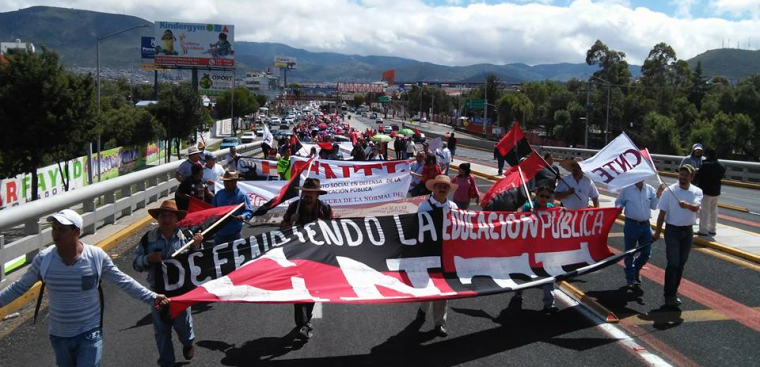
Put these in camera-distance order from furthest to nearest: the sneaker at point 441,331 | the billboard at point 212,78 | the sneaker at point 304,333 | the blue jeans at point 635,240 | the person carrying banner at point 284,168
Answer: the billboard at point 212,78
the person carrying banner at point 284,168
the blue jeans at point 635,240
the sneaker at point 441,331
the sneaker at point 304,333

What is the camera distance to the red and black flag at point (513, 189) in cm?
994

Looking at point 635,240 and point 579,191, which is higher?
point 579,191

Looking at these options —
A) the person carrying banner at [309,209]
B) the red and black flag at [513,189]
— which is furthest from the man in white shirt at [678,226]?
the person carrying banner at [309,209]

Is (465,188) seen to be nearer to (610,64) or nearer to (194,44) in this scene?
(194,44)

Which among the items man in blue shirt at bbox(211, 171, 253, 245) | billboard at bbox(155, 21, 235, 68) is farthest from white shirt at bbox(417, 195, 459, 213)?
billboard at bbox(155, 21, 235, 68)

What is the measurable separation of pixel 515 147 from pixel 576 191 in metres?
1.11

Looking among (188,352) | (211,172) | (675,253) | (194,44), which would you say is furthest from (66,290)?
(194,44)

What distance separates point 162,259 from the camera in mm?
6125

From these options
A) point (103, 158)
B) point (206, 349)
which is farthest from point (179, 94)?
point (206, 349)

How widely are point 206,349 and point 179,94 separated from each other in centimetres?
5865

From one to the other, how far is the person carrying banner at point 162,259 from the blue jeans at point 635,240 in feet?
19.0

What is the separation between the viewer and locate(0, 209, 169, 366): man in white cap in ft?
15.7

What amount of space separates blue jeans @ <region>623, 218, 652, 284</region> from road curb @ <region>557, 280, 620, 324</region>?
0.75m

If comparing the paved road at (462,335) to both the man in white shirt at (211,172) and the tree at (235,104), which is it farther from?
the tree at (235,104)
